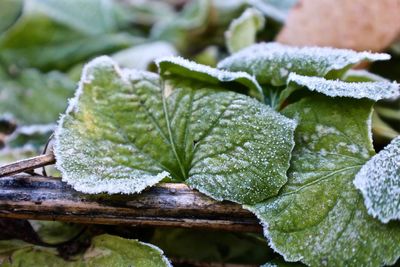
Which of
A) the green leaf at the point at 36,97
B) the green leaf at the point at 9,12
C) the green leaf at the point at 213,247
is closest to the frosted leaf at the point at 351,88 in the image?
the green leaf at the point at 213,247

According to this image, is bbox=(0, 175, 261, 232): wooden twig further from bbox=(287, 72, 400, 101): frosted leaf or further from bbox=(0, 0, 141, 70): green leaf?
bbox=(0, 0, 141, 70): green leaf

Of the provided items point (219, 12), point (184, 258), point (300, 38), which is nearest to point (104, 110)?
point (184, 258)

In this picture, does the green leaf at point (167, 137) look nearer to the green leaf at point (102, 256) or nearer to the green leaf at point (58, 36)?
the green leaf at point (102, 256)

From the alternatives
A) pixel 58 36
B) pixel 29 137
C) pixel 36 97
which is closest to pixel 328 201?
pixel 29 137

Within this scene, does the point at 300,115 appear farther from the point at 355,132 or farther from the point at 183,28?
the point at 183,28

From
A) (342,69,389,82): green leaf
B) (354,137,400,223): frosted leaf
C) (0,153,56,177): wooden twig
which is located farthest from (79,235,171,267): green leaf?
(342,69,389,82): green leaf

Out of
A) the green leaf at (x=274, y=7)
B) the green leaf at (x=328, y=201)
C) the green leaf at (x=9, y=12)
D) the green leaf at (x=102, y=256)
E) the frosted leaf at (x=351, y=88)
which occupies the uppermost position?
the frosted leaf at (x=351, y=88)

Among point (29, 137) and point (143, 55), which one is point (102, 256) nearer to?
point (29, 137)
